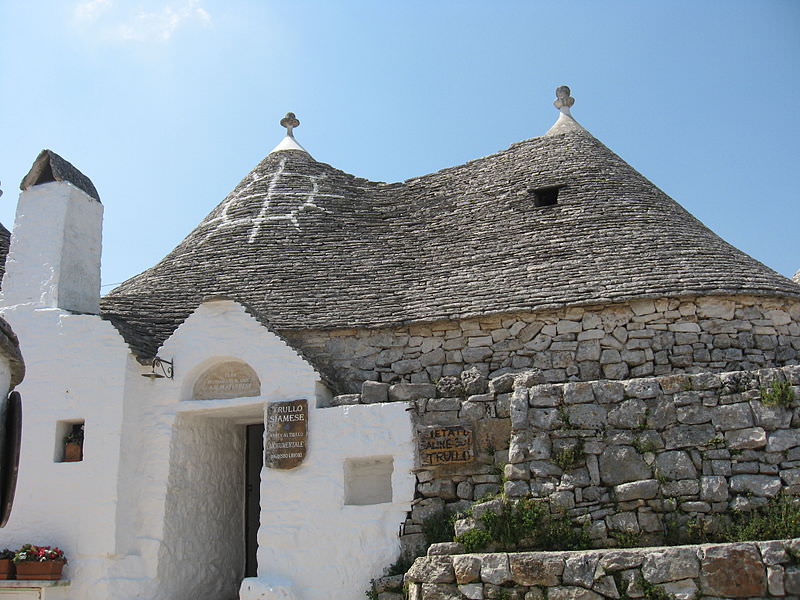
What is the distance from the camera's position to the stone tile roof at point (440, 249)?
10.1 meters

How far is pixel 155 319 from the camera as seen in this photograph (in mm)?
10820

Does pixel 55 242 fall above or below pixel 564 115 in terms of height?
below

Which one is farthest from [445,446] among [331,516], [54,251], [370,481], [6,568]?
[54,251]

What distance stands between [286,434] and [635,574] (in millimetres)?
4271

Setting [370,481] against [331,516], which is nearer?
[331,516]

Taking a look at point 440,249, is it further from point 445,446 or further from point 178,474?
point 178,474

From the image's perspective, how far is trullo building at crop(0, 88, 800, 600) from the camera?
9.03 meters

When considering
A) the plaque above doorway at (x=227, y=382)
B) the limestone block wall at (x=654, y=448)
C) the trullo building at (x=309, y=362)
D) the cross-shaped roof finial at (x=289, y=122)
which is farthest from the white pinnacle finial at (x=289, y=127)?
the limestone block wall at (x=654, y=448)

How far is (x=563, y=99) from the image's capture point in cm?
1409

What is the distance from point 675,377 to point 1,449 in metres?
6.57

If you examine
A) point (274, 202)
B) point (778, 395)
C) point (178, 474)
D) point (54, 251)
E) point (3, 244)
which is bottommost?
point (178, 474)

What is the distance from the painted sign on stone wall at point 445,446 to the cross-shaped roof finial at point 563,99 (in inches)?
297

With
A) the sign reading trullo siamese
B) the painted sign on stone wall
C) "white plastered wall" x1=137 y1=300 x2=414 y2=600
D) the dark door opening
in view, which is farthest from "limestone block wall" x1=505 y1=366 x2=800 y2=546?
the dark door opening

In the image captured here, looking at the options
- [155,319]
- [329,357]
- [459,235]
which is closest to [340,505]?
[329,357]
